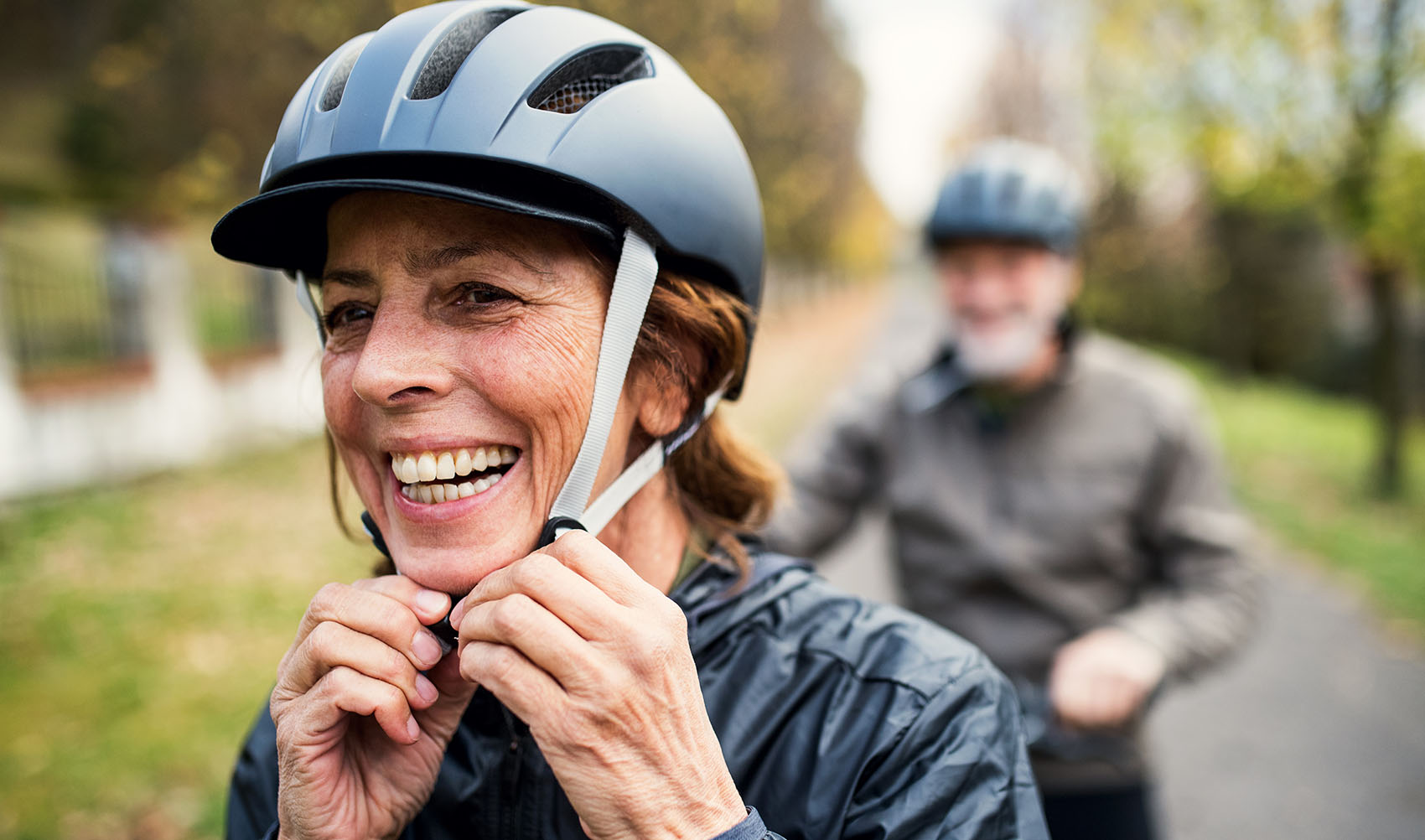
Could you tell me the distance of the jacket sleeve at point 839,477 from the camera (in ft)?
10.5

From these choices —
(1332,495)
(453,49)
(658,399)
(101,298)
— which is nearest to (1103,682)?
(658,399)

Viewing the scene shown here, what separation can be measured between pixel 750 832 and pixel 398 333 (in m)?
0.88

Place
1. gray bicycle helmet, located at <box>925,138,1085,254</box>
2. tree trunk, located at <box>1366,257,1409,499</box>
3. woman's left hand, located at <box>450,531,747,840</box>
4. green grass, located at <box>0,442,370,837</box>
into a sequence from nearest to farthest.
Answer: woman's left hand, located at <box>450,531,747,840</box>
gray bicycle helmet, located at <box>925,138,1085,254</box>
green grass, located at <box>0,442,370,837</box>
tree trunk, located at <box>1366,257,1409,499</box>

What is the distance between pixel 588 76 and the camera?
1.69 metres

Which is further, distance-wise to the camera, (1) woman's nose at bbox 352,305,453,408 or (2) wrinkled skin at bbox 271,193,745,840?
(1) woman's nose at bbox 352,305,453,408

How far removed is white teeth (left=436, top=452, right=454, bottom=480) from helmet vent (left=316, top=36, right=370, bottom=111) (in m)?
0.63

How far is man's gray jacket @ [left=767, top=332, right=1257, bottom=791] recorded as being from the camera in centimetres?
263

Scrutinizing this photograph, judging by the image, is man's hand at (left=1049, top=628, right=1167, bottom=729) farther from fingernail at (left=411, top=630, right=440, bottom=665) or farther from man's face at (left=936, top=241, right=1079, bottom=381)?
fingernail at (left=411, top=630, right=440, bottom=665)

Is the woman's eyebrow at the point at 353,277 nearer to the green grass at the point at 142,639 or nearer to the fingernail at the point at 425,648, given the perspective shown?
the fingernail at the point at 425,648

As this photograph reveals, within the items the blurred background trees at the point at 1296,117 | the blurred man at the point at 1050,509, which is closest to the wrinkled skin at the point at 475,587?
the blurred man at the point at 1050,509

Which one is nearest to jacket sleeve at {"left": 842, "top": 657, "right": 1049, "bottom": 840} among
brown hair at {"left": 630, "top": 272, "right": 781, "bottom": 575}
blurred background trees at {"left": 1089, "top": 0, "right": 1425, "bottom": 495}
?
brown hair at {"left": 630, "top": 272, "right": 781, "bottom": 575}

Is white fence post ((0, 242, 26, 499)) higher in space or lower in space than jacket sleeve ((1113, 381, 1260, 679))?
lower

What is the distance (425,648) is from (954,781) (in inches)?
32.8

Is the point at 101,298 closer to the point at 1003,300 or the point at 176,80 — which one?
the point at 176,80
